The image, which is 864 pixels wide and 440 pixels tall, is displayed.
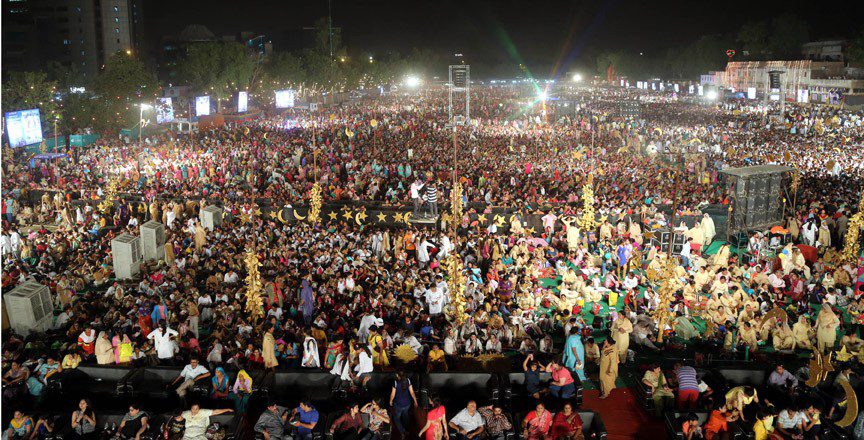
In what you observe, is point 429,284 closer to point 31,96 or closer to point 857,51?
point 31,96

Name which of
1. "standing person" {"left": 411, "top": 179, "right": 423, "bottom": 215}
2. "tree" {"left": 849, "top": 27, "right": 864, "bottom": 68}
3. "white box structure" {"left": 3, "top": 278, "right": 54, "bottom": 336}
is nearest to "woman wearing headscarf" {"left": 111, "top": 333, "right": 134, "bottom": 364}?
"white box structure" {"left": 3, "top": 278, "right": 54, "bottom": 336}

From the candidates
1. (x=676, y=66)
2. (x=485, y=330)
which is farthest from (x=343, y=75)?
(x=485, y=330)

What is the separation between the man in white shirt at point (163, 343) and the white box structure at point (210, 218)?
8.38 m

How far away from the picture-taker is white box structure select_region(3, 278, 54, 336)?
40.2 ft

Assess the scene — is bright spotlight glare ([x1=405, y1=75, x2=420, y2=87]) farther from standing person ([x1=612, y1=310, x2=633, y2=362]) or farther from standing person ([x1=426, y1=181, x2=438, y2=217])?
standing person ([x1=612, y1=310, x2=633, y2=362])

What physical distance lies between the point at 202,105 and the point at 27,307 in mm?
41880

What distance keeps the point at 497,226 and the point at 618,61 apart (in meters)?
136

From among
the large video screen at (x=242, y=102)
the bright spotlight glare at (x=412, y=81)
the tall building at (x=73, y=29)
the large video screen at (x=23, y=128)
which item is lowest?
the large video screen at (x=23, y=128)

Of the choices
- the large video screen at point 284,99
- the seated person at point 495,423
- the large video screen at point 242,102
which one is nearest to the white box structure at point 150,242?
the seated person at point 495,423

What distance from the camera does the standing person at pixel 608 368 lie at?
9.43 metres

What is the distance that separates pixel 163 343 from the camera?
10.6 m

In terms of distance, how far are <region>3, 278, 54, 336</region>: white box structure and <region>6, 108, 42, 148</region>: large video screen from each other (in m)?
22.8

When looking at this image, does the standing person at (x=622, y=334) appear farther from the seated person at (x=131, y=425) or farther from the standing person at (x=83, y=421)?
the standing person at (x=83, y=421)

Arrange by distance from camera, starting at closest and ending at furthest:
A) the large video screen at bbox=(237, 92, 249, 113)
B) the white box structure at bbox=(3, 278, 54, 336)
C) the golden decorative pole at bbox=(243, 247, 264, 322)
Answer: the golden decorative pole at bbox=(243, 247, 264, 322) < the white box structure at bbox=(3, 278, 54, 336) < the large video screen at bbox=(237, 92, 249, 113)
